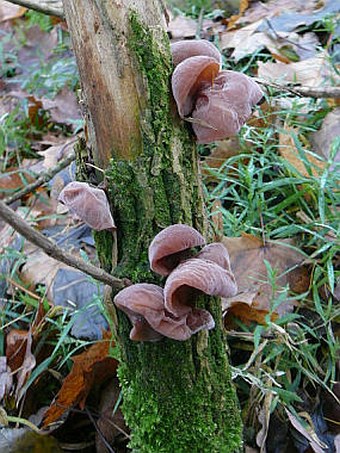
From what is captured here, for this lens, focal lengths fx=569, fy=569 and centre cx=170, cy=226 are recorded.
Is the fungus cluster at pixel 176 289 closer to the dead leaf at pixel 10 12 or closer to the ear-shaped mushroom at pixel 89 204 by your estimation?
the ear-shaped mushroom at pixel 89 204

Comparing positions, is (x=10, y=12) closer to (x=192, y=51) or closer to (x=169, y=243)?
(x=192, y=51)

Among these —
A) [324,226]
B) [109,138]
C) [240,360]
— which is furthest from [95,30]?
[240,360]

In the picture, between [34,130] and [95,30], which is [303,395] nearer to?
[95,30]

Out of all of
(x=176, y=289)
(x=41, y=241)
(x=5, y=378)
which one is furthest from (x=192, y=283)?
(x=5, y=378)

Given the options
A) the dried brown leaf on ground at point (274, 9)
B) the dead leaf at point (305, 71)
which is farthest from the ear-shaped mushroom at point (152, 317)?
the dried brown leaf on ground at point (274, 9)

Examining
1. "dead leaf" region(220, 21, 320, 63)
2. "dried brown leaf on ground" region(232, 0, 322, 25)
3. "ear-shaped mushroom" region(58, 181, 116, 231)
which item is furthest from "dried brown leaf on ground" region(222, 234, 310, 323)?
"dried brown leaf on ground" region(232, 0, 322, 25)

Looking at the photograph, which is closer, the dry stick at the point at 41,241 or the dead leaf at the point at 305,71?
the dry stick at the point at 41,241
